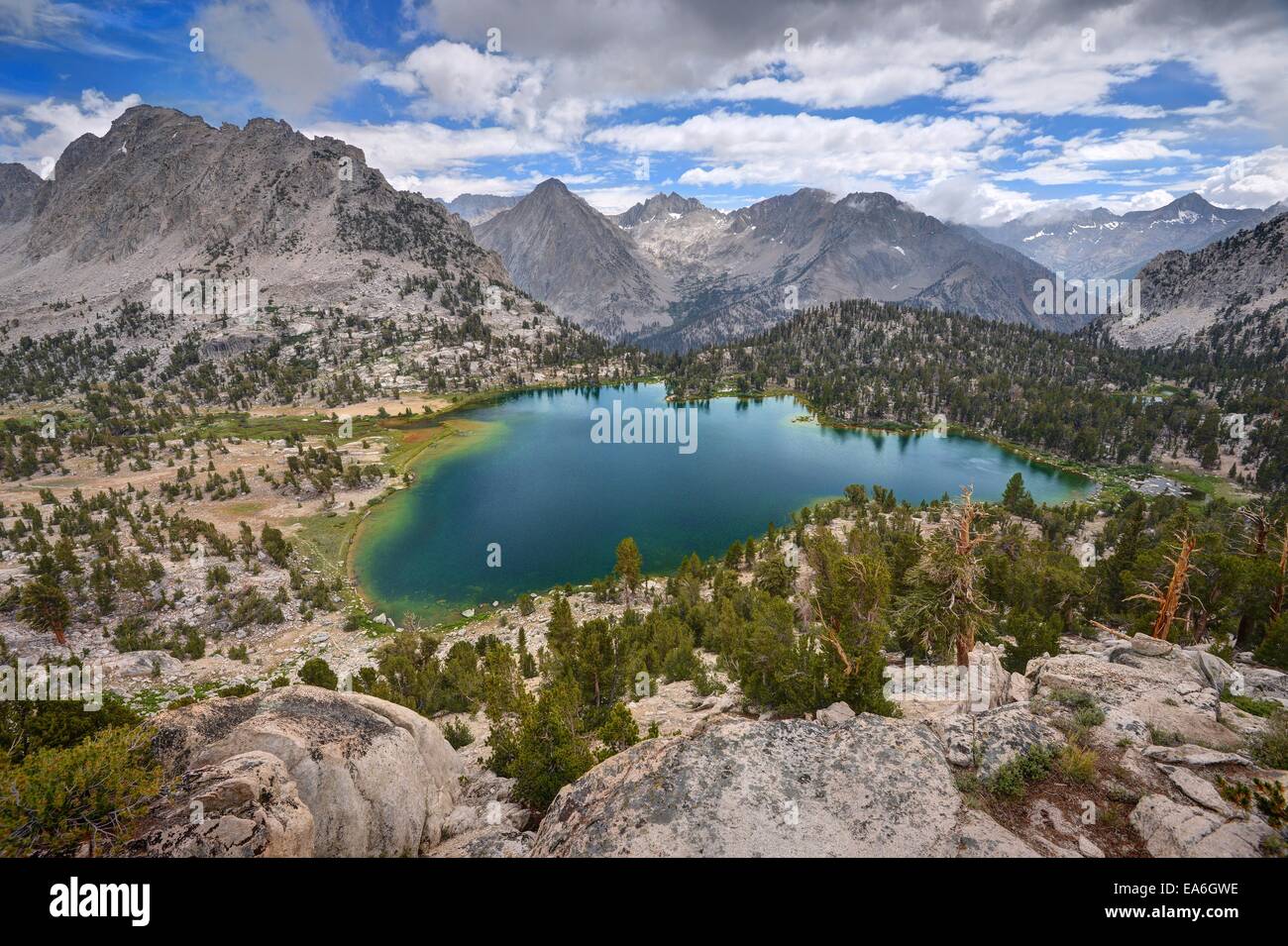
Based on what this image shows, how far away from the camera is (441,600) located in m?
59.2

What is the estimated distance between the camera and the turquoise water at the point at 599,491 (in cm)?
6662

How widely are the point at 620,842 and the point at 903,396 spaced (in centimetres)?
18861

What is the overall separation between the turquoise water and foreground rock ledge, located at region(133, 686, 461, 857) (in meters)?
40.6

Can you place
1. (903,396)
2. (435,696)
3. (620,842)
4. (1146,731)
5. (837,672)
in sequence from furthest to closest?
(903,396) < (435,696) < (837,672) < (1146,731) < (620,842)

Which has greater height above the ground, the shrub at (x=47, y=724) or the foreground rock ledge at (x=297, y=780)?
the foreground rock ledge at (x=297, y=780)

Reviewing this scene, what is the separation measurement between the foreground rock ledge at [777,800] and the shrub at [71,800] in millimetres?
8617

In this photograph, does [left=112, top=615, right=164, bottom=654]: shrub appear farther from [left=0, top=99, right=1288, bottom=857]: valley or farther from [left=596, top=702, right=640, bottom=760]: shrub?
[left=596, top=702, right=640, bottom=760]: shrub

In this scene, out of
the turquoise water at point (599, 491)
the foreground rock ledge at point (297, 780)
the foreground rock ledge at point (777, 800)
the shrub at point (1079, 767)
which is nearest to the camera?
the foreground rock ledge at point (777, 800)

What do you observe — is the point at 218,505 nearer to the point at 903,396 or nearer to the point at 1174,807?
the point at 1174,807

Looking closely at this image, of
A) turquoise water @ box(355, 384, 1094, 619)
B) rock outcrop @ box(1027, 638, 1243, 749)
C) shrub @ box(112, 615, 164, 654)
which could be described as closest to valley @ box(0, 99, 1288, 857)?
rock outcrop @ box(1027, 638, 1243, 749)

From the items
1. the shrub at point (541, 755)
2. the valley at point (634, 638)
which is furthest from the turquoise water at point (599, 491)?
the shrub at point (541, 755)

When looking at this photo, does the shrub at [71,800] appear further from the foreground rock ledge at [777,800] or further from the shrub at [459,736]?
the shrub at [459,736]

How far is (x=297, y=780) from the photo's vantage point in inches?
559
